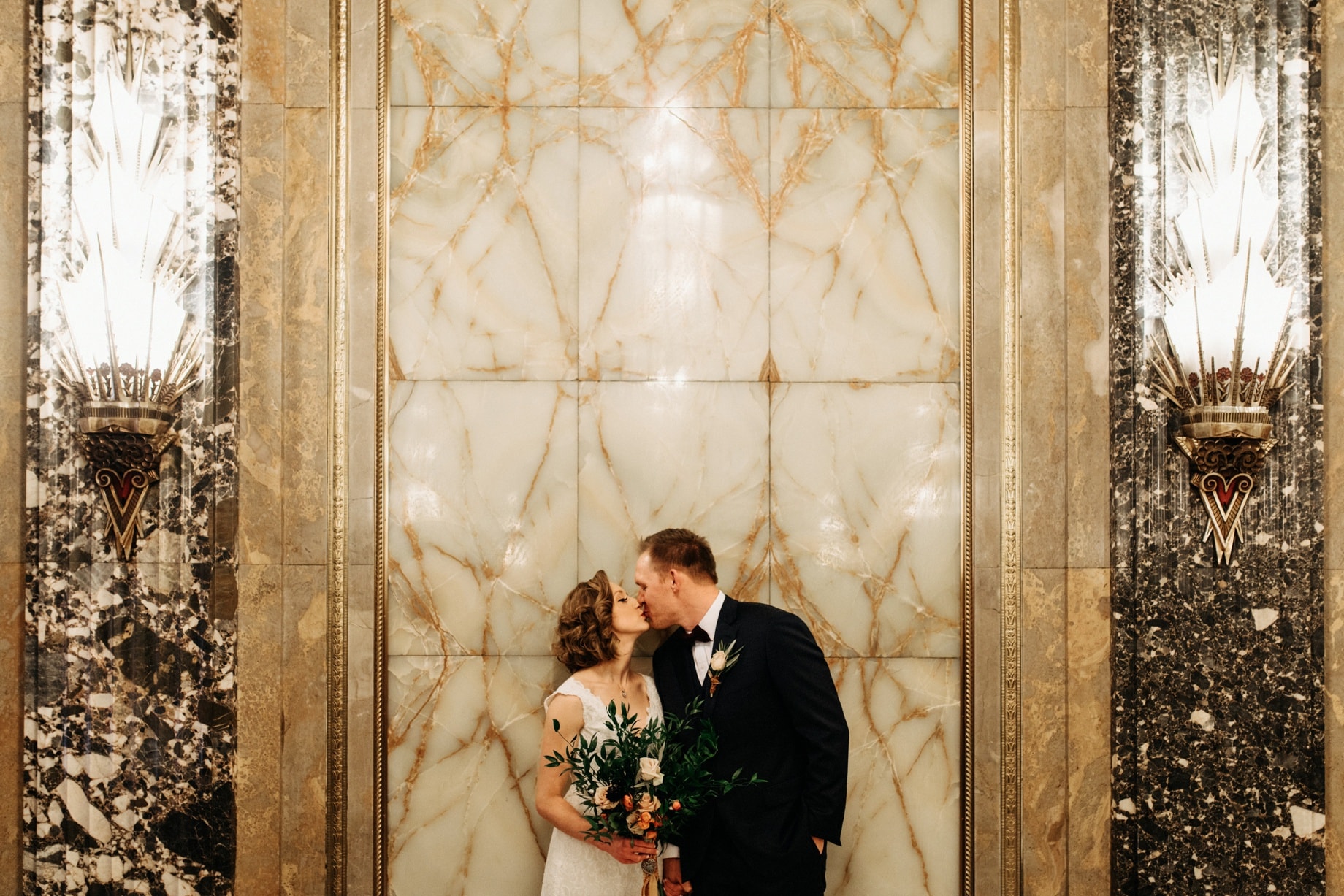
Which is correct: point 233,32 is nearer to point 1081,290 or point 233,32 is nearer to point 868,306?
point 868,306

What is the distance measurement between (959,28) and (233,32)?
247cm

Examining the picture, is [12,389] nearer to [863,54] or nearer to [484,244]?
[484,244]

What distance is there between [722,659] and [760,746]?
11.5 inches

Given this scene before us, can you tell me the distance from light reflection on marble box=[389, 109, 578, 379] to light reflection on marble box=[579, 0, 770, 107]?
22cm

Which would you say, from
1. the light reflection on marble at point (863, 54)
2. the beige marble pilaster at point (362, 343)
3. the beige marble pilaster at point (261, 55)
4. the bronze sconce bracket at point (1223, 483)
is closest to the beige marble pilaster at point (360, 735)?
the beige marble pilaster at point (362, 343)

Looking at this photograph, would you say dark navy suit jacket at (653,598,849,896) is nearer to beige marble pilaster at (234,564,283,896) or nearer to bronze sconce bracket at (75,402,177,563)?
beige marble pilaster at (234,564,283,896)

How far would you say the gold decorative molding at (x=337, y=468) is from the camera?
3053 mm

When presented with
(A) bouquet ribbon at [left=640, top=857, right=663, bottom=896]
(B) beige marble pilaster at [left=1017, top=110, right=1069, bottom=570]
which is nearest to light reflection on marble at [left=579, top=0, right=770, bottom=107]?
(B) beige marble pilaster at [left=1017, top=110, right=1069, bottom=570]

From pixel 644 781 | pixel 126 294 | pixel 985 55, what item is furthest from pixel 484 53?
pixel 644 781

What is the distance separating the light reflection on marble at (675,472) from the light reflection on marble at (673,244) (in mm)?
93

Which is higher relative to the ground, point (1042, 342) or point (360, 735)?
point (1042, 342)

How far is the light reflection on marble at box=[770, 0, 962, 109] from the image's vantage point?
318 centimetres

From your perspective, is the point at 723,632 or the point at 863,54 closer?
the point at 723,632

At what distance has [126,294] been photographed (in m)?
2.90
